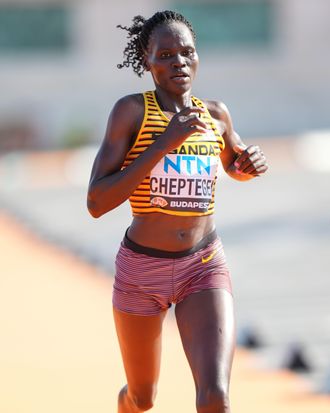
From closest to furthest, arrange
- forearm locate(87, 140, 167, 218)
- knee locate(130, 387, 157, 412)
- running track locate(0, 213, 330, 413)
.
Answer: forearm locate(87, 140, 167, 218) → knee locate(130, 387, 157, 412) → running track locate(0, 213, 330, 413)

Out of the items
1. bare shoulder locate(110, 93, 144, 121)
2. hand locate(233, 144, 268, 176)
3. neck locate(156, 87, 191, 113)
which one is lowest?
hand locate(233, 144, 268, 176)

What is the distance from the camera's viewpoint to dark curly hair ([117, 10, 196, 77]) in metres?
5.43

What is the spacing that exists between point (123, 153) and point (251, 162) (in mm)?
581

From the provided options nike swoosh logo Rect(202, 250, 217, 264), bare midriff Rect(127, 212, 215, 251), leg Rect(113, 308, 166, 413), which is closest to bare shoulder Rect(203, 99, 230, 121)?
bare midriff Rect(127, 212, 215, 251)

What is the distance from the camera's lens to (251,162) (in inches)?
210

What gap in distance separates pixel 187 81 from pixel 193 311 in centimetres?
103

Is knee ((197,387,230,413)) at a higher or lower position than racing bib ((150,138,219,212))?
lower

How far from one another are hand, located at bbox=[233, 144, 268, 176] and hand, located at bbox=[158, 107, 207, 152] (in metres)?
0.33

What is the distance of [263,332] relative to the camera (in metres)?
10.8

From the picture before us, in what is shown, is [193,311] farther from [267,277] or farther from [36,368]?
[267,277]

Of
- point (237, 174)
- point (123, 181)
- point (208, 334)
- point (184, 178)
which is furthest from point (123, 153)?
point (208, 334)

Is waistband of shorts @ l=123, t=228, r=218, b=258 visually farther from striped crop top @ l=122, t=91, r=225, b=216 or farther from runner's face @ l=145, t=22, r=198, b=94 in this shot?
runner's face @ l=145, t=22, r=198, b=94

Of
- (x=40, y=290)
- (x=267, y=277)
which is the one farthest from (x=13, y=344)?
(x=267, y=277)

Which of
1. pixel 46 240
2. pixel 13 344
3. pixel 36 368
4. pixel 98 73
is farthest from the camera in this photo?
pixel 98 73
